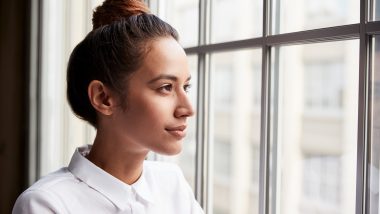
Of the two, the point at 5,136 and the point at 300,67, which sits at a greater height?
the point at 300,67

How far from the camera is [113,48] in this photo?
0.89 metres

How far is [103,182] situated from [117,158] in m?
0.06

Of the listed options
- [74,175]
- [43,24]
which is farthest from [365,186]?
[43,24]

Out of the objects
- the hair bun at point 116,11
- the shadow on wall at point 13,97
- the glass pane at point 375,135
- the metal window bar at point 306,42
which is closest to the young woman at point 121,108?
the hair bun at point 116,11

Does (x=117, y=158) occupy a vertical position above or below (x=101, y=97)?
below

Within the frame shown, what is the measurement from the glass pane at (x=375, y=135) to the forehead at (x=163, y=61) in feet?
1.26

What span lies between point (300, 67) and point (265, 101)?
883 cm

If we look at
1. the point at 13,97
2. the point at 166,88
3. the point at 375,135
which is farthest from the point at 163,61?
the point at 13,97

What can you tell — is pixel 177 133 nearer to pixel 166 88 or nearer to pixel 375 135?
pixel 166 88

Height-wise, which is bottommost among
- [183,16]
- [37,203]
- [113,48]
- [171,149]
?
[37,203]

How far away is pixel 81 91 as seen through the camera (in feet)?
3.11

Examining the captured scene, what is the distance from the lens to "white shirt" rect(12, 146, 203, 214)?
841 mm

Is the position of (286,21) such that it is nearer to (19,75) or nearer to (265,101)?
(265,101)

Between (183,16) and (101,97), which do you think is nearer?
(101,97)
